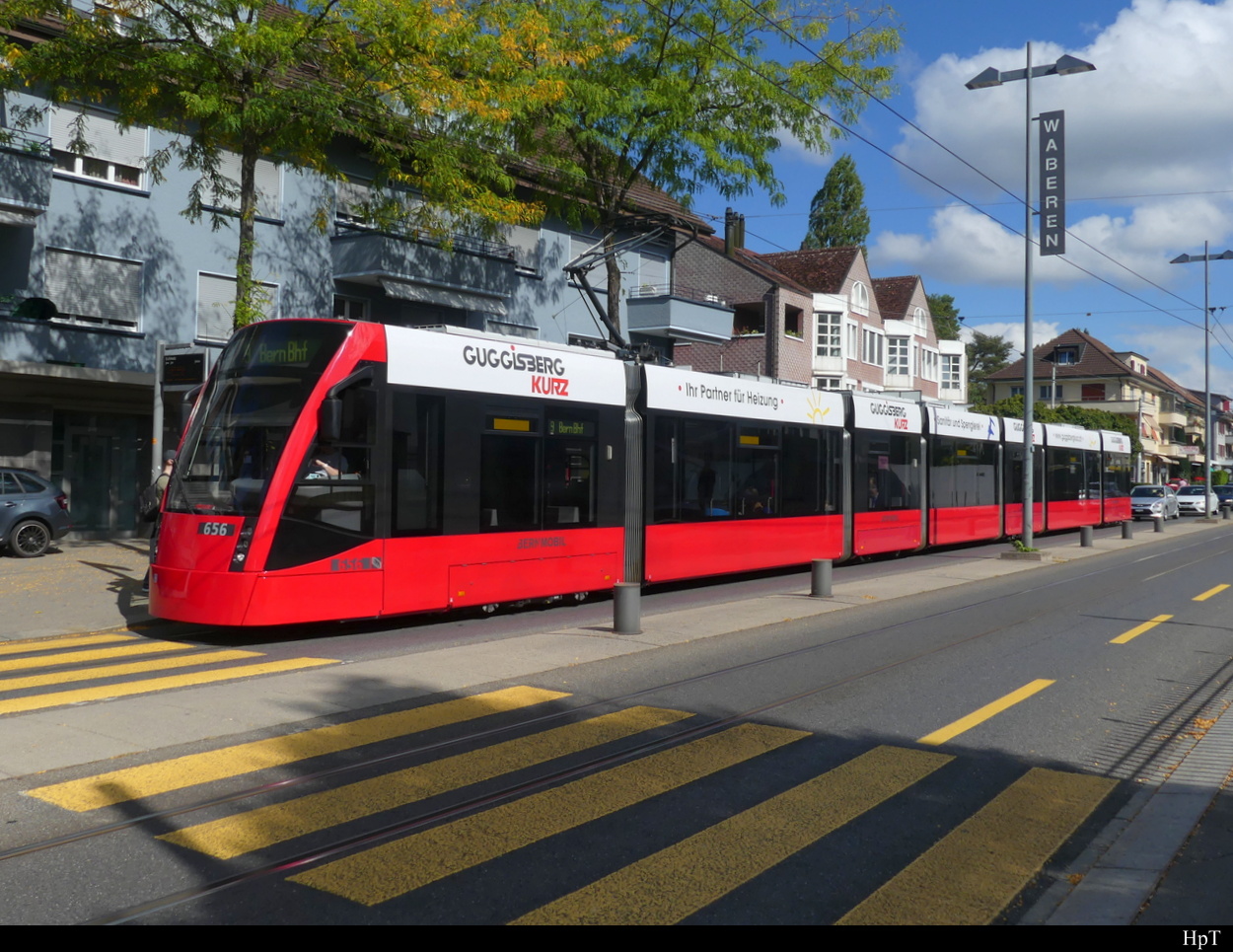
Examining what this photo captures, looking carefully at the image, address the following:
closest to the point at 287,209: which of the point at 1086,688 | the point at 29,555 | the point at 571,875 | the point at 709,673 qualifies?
the point at 29,555

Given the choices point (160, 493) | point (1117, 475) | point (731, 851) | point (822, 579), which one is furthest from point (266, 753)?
point (1117, 475)

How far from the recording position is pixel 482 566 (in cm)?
1230

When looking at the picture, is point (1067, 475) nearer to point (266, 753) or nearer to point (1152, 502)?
point (1152, 502)

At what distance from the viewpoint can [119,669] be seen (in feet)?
31.2

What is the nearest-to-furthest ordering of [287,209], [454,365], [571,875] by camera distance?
[571,875] < [454,365] < [287,209]

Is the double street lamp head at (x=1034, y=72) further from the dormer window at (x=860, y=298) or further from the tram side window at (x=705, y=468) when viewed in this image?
the dormer window at (x=860, y=298)

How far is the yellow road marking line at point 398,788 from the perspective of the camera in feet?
16.5

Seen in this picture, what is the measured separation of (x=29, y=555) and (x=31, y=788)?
14.0 meters

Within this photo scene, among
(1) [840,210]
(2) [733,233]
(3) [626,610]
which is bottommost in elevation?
(3) [626,610]

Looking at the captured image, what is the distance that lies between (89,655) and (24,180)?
12685 mm

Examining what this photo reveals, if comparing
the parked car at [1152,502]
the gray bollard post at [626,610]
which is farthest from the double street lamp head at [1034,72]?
the parked car at [1152,502]

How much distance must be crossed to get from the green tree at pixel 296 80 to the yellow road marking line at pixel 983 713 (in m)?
11.1

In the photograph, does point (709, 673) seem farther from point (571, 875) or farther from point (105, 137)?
point (105, 137)

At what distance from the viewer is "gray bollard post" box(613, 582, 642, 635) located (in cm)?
1159
